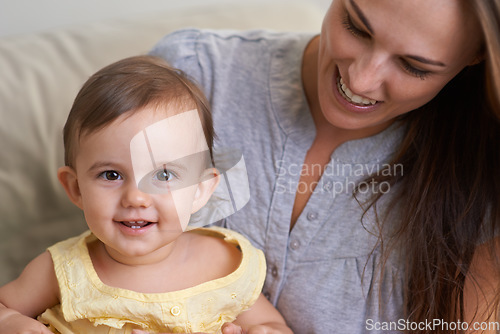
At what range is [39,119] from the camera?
1.27 meters

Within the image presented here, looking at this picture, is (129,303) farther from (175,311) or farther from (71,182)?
(71,182)

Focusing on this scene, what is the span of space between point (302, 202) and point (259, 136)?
0.54 feet

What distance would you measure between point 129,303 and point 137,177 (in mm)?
223

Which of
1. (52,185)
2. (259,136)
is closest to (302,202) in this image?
(259,136)

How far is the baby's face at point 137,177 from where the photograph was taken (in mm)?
876

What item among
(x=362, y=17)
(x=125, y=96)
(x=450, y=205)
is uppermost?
(x=362, y=17)

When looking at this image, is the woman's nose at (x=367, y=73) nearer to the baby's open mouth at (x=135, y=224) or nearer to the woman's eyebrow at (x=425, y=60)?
the woman's eyebrow at (x=425, y=60)

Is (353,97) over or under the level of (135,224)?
over

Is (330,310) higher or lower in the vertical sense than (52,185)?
lower

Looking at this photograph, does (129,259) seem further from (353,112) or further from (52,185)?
(353,112)

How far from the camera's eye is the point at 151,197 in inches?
34.9

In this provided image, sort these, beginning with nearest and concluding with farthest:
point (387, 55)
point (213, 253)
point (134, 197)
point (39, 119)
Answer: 1. point (134, 197)
2. point (387, 55)
3. point (213, 253)
4. point (39, 119)

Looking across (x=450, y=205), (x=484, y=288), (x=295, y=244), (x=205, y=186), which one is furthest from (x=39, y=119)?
(x=484, y=288)

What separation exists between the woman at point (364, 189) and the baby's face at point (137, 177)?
0.28m
